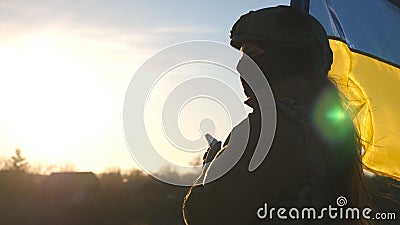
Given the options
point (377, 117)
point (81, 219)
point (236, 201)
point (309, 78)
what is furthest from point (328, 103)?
point (81, 219)

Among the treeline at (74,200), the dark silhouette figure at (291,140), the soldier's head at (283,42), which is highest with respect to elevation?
the soldier's head at (283,42)

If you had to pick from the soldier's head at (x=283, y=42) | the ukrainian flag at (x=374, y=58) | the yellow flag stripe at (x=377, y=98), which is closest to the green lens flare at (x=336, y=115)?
the soldier's head at (x=283, y=42)

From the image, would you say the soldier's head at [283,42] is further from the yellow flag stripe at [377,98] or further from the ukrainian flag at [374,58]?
the ukrainian flag at [374,58]

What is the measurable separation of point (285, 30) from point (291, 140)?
1.02ft

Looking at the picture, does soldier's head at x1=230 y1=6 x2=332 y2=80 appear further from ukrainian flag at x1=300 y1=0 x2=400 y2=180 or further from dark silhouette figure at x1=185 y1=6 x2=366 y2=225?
ukrainian flag at x1=300 y1=0 x2=400 y2=180

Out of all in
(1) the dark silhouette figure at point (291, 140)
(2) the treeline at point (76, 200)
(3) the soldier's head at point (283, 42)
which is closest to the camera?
(1) the dark silhouette figure at point (291, 140)

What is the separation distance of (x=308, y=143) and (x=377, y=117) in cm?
175

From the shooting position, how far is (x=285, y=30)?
218cm

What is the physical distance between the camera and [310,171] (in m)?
2.06

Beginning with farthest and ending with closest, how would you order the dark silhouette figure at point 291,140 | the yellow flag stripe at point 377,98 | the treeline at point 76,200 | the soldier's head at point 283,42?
the treeline at point 76,200 → the yellow flag stripe at point 377,98 → the soldier's head at point 283,42 → the dark silhouette figure at point 291,140

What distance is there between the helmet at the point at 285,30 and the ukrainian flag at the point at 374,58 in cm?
120

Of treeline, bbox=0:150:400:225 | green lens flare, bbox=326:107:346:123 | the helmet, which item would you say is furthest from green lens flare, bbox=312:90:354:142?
treeline, bbox=0:150:400:225

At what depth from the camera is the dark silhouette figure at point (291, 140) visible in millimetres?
2035

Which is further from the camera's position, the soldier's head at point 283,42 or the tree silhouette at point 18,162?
the tree silhouette at point 18,162
